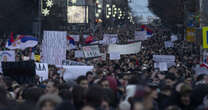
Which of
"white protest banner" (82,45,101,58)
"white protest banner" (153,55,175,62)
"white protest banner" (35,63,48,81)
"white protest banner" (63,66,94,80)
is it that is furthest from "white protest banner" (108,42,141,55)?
"white protest banner" (63,66,94,80)

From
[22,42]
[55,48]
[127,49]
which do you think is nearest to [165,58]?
[127,49]

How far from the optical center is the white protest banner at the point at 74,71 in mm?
16125

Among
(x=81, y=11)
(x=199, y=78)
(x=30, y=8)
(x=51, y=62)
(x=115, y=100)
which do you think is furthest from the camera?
(x=30, y=8)

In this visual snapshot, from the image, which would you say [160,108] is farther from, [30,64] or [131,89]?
[30,64]

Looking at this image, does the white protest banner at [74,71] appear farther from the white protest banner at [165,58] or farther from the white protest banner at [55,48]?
the white protest banner at [165,58]

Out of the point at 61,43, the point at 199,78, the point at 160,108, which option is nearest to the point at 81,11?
the point at 61,43

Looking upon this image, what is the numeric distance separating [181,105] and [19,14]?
52428 millimetres

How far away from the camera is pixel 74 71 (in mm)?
16344

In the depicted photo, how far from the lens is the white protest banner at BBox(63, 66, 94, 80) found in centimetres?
1612

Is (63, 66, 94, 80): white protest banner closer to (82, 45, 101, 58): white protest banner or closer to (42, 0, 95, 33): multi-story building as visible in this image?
(82, 45, 101, 58): white protest banner

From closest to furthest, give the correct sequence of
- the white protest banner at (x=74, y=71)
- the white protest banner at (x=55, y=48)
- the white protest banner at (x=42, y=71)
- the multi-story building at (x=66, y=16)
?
the white protest banner at (x=74, y=71) < the white protest banner at (x=42, y=71) < the white protest banner at (x=55, y=48) < the multi-story building at (x=66, y=16)

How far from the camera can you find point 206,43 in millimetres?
18484

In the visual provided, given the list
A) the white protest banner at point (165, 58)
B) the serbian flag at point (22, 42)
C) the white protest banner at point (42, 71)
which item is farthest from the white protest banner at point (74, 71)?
the white protest banner at point (165, 58)

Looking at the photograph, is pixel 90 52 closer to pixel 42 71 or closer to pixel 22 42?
pixel 22 42
